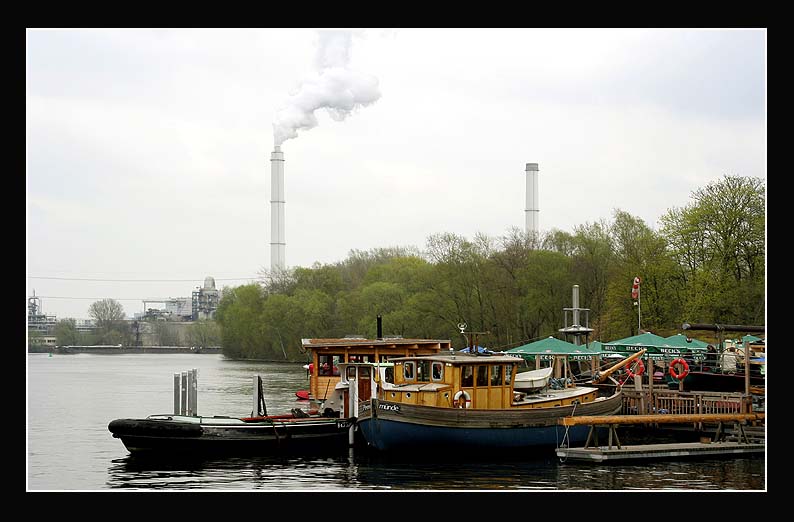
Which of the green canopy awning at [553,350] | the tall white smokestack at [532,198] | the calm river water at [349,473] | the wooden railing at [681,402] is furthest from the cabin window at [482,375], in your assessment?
the tall white smokestack at [532,198]

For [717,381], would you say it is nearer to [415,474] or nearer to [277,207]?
[415,474]

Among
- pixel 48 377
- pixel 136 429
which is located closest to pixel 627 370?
pixel 136 429

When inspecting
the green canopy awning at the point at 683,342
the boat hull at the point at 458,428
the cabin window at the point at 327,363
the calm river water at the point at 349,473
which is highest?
the green canopy awning at the point at 683,342

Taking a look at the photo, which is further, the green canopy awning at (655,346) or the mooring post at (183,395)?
the green canopy awning at (655,346)

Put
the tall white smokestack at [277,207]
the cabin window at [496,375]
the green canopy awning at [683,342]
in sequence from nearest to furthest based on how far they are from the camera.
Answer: the cabin window at [496,375]
the green canopy awning at [683,342]
the tall white smokestack at [277,207]

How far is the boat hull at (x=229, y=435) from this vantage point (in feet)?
110

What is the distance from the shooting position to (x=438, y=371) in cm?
3444

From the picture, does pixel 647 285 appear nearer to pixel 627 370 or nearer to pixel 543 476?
pixel 627 370

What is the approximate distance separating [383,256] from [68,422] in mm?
73059

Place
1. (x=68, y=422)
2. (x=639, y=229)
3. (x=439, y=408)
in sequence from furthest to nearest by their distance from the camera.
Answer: (x=639, y=229) < (x=68, y=422) < (x=439, y=408)

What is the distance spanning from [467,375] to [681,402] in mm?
10666

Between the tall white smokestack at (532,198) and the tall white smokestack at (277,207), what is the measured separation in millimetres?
39185

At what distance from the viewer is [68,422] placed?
48.8 metres

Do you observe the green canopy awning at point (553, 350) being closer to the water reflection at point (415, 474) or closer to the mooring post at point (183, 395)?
the water reflection at point (415, 474)
